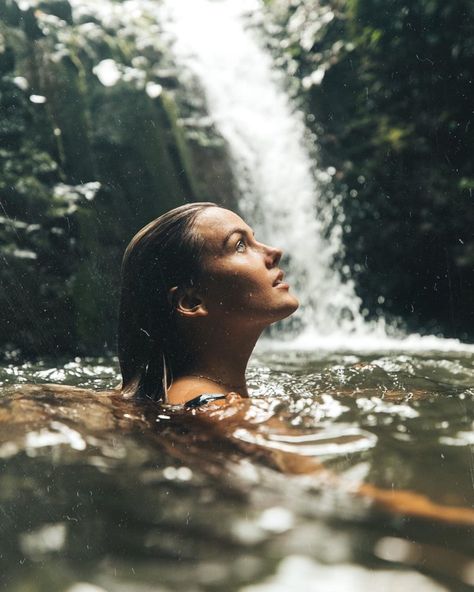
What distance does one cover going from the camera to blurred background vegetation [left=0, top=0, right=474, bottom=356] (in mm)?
7016

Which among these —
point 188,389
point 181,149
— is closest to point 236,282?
point 188,389

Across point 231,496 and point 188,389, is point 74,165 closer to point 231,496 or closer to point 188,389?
point 188,389

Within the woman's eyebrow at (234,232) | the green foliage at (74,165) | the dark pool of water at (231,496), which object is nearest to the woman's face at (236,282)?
the woman's eyebrow at (234,232)

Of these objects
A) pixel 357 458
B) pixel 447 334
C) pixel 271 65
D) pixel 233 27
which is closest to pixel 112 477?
pixel 357 458

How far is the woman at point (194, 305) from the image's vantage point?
258 cm

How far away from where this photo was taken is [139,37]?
948cm

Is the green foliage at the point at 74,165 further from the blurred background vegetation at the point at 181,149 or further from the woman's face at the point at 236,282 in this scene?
the woman's face at the point at 236,282

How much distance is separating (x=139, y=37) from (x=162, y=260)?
8033 mm

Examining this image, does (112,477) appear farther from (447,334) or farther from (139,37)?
(139,37)

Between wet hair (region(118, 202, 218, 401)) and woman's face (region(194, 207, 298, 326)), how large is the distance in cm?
6

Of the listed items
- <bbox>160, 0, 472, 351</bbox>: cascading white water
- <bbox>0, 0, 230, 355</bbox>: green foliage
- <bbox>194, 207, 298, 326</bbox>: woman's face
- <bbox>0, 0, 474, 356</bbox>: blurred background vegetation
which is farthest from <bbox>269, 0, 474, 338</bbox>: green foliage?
<bbox>194, 207, 298, 326</bbox>: woman's face

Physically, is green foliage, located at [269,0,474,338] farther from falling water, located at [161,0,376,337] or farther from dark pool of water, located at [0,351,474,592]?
dark pool of water, located at [0,351,474,592]

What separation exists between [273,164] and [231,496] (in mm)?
9023

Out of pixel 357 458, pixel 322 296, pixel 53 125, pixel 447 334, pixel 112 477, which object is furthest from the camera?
pixel 322 296
